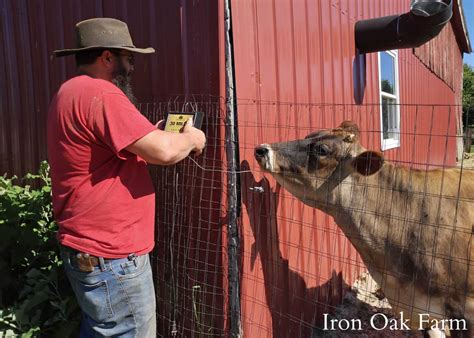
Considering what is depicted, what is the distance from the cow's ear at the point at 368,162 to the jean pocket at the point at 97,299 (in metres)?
1.95

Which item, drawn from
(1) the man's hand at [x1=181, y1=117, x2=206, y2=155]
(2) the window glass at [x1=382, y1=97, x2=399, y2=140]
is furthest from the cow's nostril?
(2) the window glass at [x1=382, y1=97, x2=399, y2=140]

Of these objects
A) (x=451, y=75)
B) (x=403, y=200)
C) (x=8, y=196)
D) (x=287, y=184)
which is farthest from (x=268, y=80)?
(x=451, y=75)

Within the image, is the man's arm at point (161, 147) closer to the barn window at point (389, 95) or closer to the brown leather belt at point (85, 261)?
the brown leather belt at point (85, 261)

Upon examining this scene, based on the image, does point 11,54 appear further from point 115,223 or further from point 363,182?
point 363,182

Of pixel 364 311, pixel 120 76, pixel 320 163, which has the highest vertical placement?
pixel 120 76

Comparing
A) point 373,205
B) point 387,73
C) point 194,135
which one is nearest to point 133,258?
point 194,135

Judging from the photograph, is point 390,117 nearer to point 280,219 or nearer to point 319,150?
point 280,219

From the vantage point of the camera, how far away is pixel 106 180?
7.82 ft

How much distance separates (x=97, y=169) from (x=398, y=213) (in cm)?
230

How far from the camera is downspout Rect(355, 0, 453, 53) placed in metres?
4.84

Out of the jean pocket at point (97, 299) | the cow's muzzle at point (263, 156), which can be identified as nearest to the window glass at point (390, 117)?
the cow's muzzle at point (263, 156)

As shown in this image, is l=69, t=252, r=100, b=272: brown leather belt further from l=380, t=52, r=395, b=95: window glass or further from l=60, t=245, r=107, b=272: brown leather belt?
l=380, t=52, r=395, b=95: window glass

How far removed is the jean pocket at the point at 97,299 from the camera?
2.37m

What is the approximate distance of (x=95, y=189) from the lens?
7.78 ft
